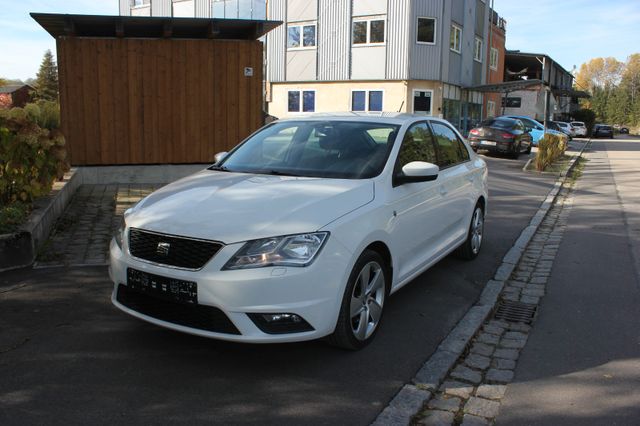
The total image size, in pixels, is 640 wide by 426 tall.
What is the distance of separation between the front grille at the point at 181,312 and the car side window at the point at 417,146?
1967 mm

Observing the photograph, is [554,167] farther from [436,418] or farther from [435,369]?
[436,418]

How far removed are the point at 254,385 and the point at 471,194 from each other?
3.77m

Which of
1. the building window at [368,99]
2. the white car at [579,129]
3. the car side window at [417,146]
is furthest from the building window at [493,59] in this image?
the car side window at [417,146]

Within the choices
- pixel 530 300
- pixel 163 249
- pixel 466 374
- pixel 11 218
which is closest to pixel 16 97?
pixel 11 218

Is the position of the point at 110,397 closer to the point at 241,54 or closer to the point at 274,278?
the point at 274,278

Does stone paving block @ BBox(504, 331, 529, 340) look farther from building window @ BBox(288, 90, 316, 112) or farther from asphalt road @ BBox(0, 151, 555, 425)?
building window @ BBox(288, 90, 316, 112)

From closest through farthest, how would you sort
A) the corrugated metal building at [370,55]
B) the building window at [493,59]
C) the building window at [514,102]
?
the corrugated metal building at [370,55] → the building window at [493,59] → the building window at [514,102]

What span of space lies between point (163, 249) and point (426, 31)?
30.0 meters

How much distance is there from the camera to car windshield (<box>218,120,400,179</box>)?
187 inches

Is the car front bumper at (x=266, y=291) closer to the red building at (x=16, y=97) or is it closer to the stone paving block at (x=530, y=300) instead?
the stone paving block at (x=530, y=300)

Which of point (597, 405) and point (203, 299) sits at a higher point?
point (203, 299)

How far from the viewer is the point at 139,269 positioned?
3.87m

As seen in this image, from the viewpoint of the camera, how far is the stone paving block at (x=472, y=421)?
11.0ft

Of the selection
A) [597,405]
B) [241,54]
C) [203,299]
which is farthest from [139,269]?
[241,54]
